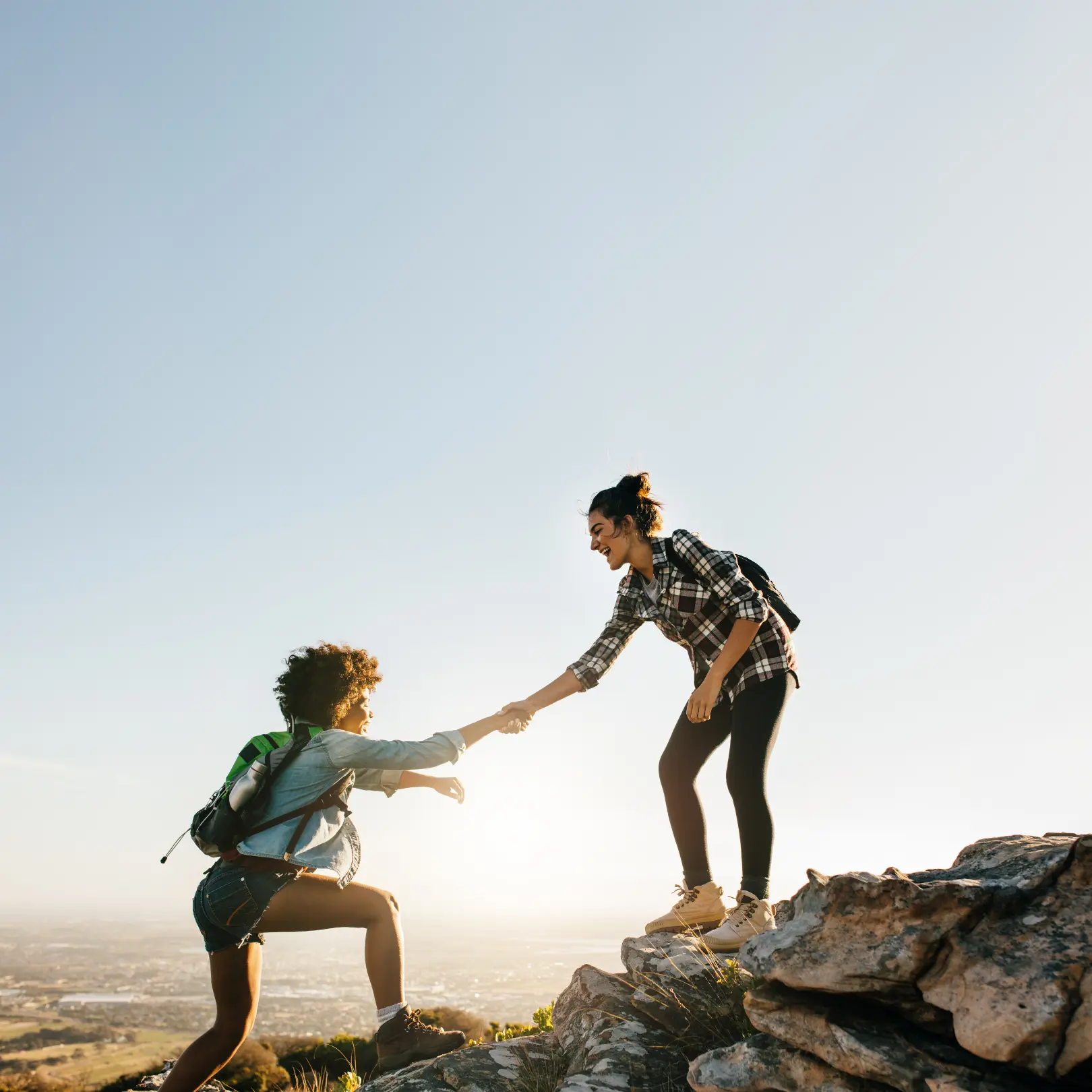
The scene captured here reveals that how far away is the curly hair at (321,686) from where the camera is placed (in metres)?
5.57

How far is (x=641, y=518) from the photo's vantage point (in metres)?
6.03

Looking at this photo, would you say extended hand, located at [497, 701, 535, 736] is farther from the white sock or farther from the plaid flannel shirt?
the white sock

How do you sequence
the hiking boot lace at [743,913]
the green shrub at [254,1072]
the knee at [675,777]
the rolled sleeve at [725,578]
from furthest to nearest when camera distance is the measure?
the green shrub at [254,1072] < the knee at [675,777] < the rolled sleeve at [725,578] < the hiking boot lace at [743,913]

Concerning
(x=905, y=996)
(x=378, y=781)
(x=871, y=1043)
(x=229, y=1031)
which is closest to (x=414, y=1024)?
(x=229, y=1031)

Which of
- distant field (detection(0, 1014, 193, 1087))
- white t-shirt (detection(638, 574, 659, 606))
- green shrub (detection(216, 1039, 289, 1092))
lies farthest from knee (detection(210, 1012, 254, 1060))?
distant field (detection(0, 1014, 193, 1087))

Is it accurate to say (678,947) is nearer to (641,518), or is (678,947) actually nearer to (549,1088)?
(549,1088)

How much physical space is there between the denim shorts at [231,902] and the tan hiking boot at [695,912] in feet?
8.54

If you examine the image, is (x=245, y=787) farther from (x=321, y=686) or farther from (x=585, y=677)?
(x=585, y=677)

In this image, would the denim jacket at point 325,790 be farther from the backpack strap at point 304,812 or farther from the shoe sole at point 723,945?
the shoe sole at point 723,945

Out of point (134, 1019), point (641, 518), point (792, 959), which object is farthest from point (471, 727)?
point (134, 1019)

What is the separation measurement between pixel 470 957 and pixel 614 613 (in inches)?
1549

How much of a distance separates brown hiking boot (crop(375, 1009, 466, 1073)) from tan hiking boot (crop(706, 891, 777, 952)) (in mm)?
1857

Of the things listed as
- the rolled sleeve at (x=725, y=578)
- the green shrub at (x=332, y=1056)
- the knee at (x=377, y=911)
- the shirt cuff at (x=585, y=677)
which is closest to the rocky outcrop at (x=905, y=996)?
the knee at (x=377, y=911)

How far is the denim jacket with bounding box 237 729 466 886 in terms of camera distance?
192 inches
